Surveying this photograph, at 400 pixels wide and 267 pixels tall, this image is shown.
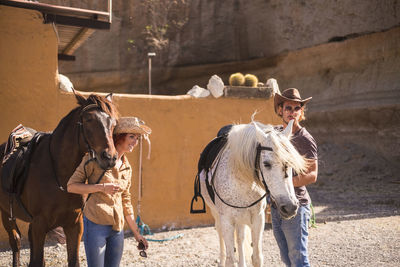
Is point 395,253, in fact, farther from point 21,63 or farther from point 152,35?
point 152,35

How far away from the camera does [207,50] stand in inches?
722

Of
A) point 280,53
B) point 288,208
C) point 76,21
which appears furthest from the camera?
point 280,53

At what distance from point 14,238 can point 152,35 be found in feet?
42.6

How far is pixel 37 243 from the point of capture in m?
3.73

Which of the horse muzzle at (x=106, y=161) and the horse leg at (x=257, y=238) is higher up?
the horse muzzle at (x=106, y=161)

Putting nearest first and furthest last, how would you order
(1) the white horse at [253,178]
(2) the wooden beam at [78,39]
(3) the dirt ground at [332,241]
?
(1) the white horse at [253,178] < (3) the dirt ground at [332,241] < (2) the wooden beam at [78,39]

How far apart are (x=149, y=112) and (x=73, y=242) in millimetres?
3926

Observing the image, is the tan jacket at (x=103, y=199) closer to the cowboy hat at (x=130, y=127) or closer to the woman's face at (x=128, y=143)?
the woman's face at (x=128, y=143)

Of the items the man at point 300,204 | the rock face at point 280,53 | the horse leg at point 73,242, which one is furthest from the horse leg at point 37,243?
the rock face at point 280,53

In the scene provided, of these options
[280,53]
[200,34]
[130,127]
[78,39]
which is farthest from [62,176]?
[280,53]

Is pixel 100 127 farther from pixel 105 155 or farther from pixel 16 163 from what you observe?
pixel 16 163

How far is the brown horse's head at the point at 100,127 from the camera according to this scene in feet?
10.3

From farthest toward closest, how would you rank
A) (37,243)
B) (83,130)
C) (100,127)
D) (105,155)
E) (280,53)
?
(280,53) → (37,243) → (83,130) → (100,127) → (105,155)

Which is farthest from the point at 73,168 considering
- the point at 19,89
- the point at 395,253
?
the point at 395,253
